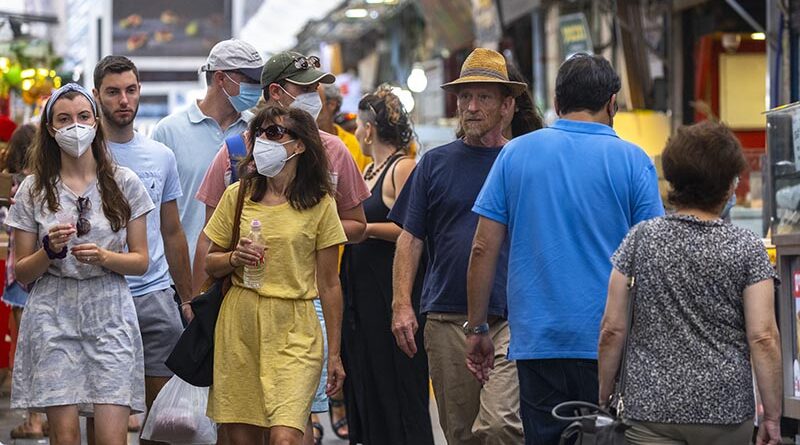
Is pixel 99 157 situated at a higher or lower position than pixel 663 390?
higher

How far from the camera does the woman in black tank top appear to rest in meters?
8.37

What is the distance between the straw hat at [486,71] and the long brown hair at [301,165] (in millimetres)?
634

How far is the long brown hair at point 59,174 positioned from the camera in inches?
258

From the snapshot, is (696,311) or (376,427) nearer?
(696,311)

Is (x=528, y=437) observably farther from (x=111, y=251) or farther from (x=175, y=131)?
(x=175, y=131)

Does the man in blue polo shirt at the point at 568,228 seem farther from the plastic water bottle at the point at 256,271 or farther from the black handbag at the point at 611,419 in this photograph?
the plastic water bottle at the point at 256,271

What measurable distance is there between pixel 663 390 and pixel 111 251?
2.57m

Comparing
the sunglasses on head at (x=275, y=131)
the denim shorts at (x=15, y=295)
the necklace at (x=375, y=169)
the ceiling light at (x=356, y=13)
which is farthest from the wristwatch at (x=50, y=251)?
the ceiling light at (x=356, y=13)

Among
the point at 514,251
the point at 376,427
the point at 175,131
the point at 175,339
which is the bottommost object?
the point at 376,427

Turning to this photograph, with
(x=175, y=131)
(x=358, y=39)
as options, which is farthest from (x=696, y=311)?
(x=358, y=39)

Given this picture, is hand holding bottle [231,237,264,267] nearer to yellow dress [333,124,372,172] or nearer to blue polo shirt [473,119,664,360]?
blue polo shirt [473,119,664,360]

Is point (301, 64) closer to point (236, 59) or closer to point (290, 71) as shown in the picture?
point (290, 71)

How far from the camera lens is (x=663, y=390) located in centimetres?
Answer: 485

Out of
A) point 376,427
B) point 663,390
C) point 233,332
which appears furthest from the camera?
point 376,427
